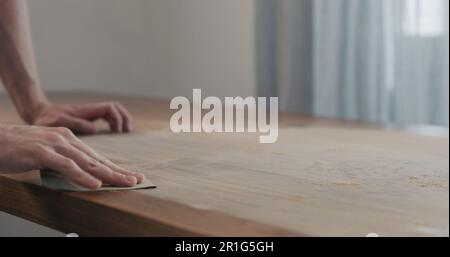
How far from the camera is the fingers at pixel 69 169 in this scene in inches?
34.0

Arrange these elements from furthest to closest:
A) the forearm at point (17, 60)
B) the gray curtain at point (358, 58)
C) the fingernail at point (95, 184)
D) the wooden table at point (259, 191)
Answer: the gray curtain at point (358, 58) → the forearm at point (17, 60) → the fingernail at point (95, 184) → the wooden table at point (259, 191)

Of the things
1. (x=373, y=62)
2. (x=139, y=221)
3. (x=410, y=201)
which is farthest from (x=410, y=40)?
(x=139, y=221)

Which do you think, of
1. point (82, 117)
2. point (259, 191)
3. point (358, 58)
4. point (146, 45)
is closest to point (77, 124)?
point (82, 117)

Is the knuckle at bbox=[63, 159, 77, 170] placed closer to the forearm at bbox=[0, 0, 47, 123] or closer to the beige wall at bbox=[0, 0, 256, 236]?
the forearm at bbox=[0, 0, 47, 123]

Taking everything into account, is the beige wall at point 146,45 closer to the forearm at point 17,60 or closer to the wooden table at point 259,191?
the forearm at point 17,60

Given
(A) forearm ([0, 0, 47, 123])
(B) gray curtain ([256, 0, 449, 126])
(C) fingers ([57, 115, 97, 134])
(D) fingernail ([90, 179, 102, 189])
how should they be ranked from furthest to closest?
(B) gray curtain ([256, 0, 449, 126]) < (A) forearm ([0, 0, 47, 123]) < (C) fingers ([57, 115, 97, 134]) < (D) fingernail ([90, 179, 102, 189])

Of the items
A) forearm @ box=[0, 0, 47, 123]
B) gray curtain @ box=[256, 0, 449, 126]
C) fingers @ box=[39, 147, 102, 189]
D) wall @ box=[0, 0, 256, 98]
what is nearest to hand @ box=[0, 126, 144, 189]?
fingers @ box=[39, 147, 102, 189]

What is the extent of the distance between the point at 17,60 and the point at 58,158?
0.73 meters

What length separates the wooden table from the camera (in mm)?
727

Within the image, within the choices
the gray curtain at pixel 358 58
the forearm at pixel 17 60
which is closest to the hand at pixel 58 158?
the forearm at pixel 17 60

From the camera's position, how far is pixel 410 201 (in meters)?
0.81

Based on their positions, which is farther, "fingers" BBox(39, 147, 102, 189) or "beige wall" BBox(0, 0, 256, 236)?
"beige wall" BBox(0, 0, 256, 236)

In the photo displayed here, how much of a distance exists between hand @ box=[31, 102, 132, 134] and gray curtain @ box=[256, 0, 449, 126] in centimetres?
105

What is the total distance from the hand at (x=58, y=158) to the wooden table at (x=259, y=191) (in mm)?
27
